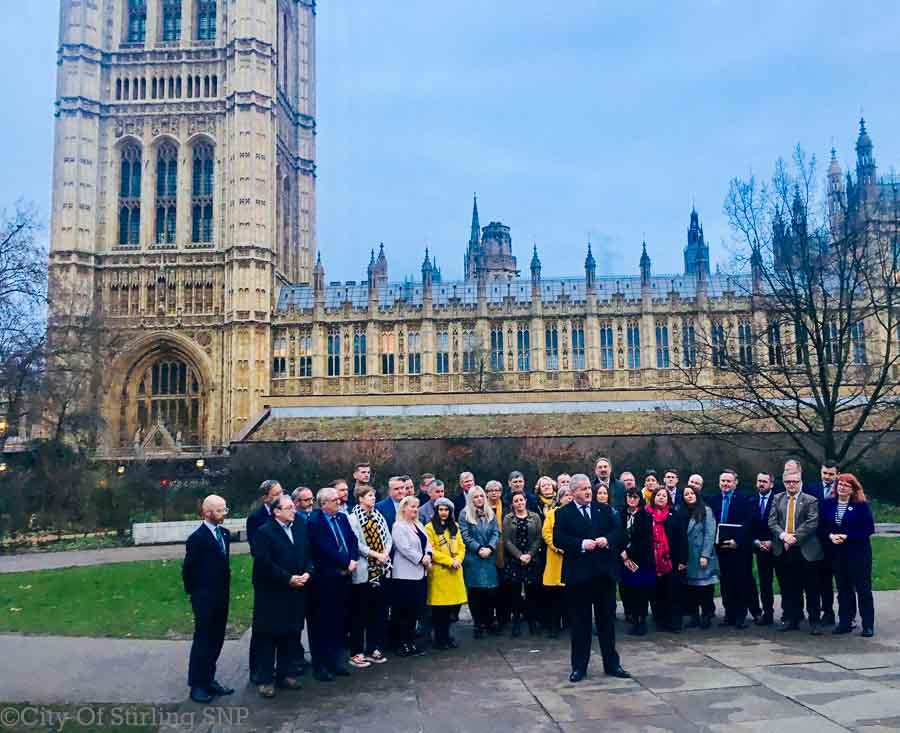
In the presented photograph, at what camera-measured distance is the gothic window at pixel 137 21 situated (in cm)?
5166


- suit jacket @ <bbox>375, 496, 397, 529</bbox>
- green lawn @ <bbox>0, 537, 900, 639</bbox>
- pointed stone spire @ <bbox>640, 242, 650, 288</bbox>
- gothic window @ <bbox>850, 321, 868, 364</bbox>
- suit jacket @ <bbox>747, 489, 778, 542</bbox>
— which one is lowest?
green lawn @ <bbox>0, 537, 900, 639</bbox>

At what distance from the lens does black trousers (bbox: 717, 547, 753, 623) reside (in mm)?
9938

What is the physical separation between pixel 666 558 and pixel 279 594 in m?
4.76

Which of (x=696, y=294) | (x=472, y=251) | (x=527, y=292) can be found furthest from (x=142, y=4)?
(x=472, y=251)

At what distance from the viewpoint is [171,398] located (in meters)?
48.0

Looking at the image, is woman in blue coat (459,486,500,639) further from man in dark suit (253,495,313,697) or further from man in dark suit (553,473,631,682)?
man in dark suit (253,495,313,697)

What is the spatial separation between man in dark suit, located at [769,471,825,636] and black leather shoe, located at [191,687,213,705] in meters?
6.66

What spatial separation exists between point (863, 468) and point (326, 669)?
25434 millimetres

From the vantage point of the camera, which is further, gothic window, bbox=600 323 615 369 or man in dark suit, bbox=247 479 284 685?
gothic window, bbox=600 323 615 369

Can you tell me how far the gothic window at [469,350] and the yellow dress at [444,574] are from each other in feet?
128

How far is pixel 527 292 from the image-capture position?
5222cm

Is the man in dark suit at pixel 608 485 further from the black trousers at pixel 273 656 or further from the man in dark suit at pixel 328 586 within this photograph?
the black trousers at pixel 273 656

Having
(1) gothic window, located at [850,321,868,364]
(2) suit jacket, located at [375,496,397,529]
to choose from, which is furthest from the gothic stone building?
(2) suit jacket, located at [375,496,397,529]

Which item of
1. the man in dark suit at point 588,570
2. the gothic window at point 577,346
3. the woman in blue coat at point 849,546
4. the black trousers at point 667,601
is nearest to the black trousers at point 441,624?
the man in dark suit at point 588,570
